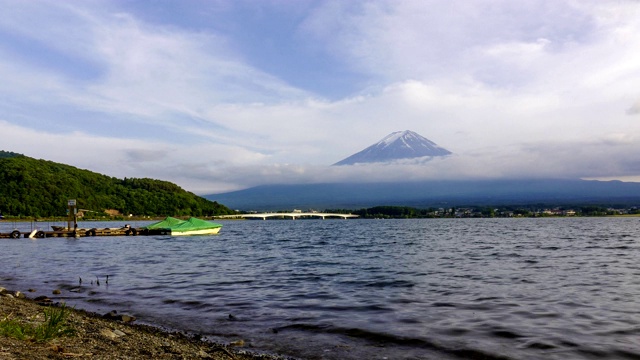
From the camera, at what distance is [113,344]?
32.3 ft

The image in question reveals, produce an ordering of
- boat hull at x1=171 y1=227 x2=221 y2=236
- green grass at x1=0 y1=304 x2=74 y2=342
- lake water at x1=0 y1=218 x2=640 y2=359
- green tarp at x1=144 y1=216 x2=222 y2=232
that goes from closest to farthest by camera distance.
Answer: green grass at x1=0 y1=304 x2=74 y2=342 < lake water at x1=0 y1=218 x2=640 y2=359 < boat hull at x1=171 y1=227 x2=221 y2=236 < green tarp at x1=144 y1=216 x2=222 y2=232

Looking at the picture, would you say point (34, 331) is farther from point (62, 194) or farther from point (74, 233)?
point (62, 194)

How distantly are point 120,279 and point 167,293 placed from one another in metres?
5.94

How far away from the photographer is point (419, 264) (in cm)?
3117

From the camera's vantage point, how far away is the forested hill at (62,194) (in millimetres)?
153625


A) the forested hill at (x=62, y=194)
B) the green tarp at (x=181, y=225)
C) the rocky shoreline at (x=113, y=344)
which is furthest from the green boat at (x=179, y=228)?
the forested hill at (x=62, y=194)

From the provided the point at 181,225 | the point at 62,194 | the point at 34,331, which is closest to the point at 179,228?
the point at 181,225

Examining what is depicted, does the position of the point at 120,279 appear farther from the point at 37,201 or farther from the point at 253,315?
the point at 37,201

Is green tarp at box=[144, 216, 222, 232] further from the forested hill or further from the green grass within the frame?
the forested hill

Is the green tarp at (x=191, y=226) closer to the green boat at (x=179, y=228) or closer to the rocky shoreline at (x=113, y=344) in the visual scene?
the green boat at (x=179, y=228)

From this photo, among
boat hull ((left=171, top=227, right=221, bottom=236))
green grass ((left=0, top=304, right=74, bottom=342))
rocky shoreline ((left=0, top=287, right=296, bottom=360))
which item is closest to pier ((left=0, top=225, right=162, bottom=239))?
boat hull ((left=171, top=227, right=221, bottom=236))

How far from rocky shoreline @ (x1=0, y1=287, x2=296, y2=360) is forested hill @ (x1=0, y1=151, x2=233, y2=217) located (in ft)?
526

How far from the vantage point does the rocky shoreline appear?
8305 mm

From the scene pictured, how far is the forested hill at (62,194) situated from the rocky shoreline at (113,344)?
526 ft
